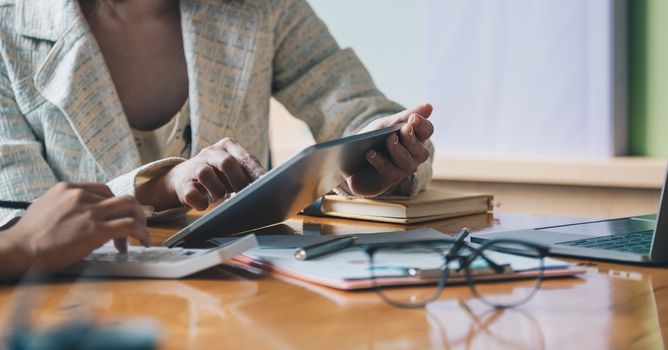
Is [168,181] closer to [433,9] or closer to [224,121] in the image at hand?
[224,121]

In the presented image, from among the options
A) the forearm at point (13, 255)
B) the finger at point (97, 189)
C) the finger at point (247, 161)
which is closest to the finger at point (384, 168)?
the finger at point (247, 161)

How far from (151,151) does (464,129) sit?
0.96 m

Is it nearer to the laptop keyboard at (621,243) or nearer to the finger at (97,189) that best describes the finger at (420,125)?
the laptop keyboard at (621,243)

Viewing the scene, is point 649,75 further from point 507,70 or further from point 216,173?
point 216,173

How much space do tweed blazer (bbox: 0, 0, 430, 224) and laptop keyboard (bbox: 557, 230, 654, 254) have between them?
39 cm

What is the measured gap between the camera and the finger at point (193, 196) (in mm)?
Result: 1099

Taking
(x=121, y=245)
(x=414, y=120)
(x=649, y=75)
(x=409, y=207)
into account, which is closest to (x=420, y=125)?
(x=414, y=120)

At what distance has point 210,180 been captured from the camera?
1.09 metres

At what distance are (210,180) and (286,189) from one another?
0.43ft

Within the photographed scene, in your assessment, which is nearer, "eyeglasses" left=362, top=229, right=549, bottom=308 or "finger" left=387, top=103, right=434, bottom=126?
"eyeglasses" left=362, top=229, right=549, bottom=308

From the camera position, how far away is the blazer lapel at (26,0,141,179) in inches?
56.7

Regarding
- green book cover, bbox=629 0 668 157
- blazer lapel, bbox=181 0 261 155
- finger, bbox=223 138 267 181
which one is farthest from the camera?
green book cover, bbox=629 0 668 157

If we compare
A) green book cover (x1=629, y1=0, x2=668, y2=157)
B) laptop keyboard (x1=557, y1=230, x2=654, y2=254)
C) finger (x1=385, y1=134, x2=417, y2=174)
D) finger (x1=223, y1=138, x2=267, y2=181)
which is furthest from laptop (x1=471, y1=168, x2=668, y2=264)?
green book cover (x1=629, y1=0, x2=668, y2=157)

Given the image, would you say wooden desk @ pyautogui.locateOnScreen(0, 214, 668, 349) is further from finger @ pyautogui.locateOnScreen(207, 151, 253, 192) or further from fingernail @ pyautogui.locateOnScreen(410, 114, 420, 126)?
fingernail @ pyautogui.locateOnScreen(410, 114, 420, 126)
